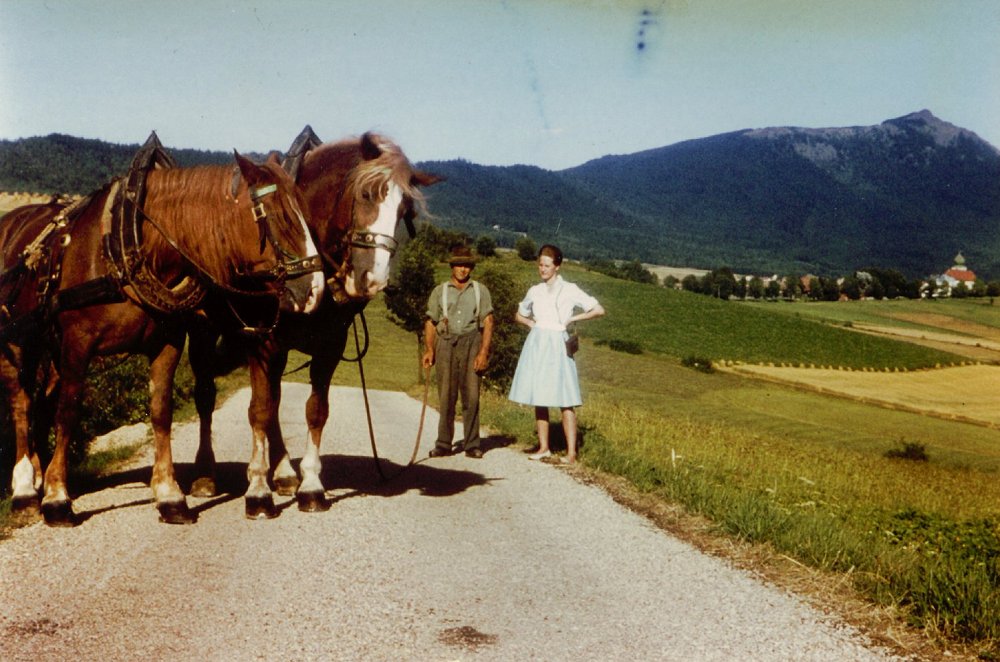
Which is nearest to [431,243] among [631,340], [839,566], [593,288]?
[631,340]

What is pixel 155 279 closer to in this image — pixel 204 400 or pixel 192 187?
pixel 192 187

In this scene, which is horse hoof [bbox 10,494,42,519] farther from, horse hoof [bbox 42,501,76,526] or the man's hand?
the man's hand

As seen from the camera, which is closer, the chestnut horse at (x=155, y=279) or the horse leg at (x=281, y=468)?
the chestnut horse at (x=155, y=279)

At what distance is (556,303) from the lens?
9.41 m

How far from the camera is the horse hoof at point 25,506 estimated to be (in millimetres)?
5844

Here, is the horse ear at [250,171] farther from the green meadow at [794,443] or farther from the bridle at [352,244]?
the green meadow at [794,443]

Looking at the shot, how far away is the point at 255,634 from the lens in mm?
3756

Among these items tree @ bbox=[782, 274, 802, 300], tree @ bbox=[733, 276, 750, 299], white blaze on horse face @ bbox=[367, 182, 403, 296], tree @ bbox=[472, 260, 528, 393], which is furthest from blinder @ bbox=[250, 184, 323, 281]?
tree @ bbox=[782, 274, 802, 300]

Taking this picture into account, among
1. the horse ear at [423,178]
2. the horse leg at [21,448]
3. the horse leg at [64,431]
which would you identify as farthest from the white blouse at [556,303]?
the horse leg at [21,448]

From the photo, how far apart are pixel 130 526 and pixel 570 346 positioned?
500 cm

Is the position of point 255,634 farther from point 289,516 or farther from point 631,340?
point 631,340

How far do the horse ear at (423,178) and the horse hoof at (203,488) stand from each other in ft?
10.1

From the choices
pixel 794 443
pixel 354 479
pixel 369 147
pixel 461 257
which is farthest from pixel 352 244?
pixel 794 443

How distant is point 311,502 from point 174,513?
998 millimetres
